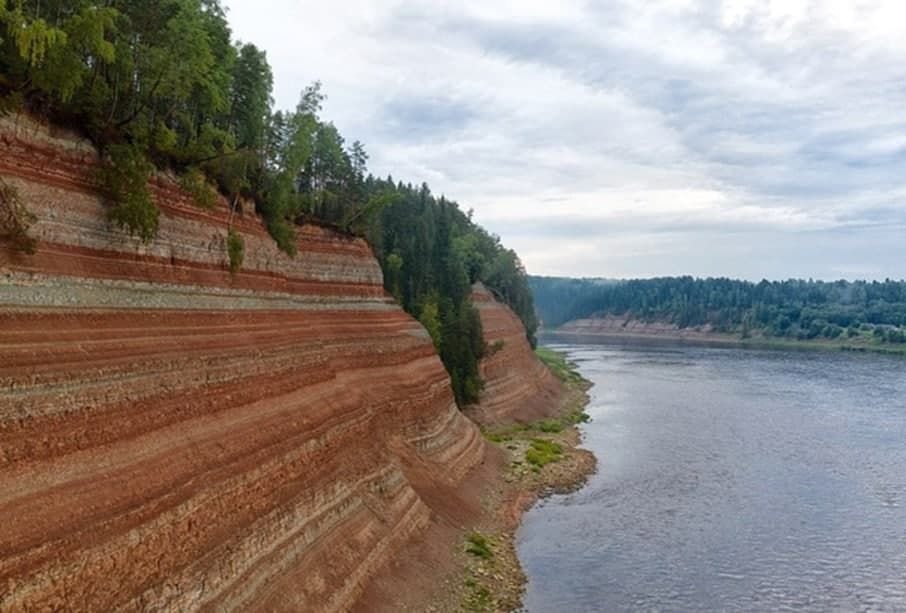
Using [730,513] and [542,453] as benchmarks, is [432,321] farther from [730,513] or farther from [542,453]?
[730,513]

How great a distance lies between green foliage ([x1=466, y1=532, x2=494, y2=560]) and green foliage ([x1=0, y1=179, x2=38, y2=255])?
68.3ft

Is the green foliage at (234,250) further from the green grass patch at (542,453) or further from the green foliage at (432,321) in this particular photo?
the green foliage at (432,321)

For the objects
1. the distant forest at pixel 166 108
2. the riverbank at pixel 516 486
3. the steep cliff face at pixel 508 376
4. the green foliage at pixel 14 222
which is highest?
the distant forest at pixel 166 108

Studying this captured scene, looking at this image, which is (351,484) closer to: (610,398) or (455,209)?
(610,398)

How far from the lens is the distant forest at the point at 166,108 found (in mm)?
18375

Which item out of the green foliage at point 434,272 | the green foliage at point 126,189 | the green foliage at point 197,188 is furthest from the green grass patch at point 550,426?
the green foliage at point 126,189

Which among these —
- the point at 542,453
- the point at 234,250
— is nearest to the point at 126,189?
A: the point at 234,250

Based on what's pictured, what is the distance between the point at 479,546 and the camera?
1231 inches

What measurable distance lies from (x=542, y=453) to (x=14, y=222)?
38467 mm

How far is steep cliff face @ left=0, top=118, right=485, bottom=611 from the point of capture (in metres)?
14.9

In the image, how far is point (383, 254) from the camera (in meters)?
67.3

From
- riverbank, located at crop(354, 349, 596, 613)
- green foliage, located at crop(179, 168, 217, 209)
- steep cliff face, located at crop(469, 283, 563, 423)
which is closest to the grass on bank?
riverbank, located at crop(354, 349, 596, 613)

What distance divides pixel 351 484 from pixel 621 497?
64.6 feet

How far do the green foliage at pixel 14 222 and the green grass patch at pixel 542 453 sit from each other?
35.1 metres
